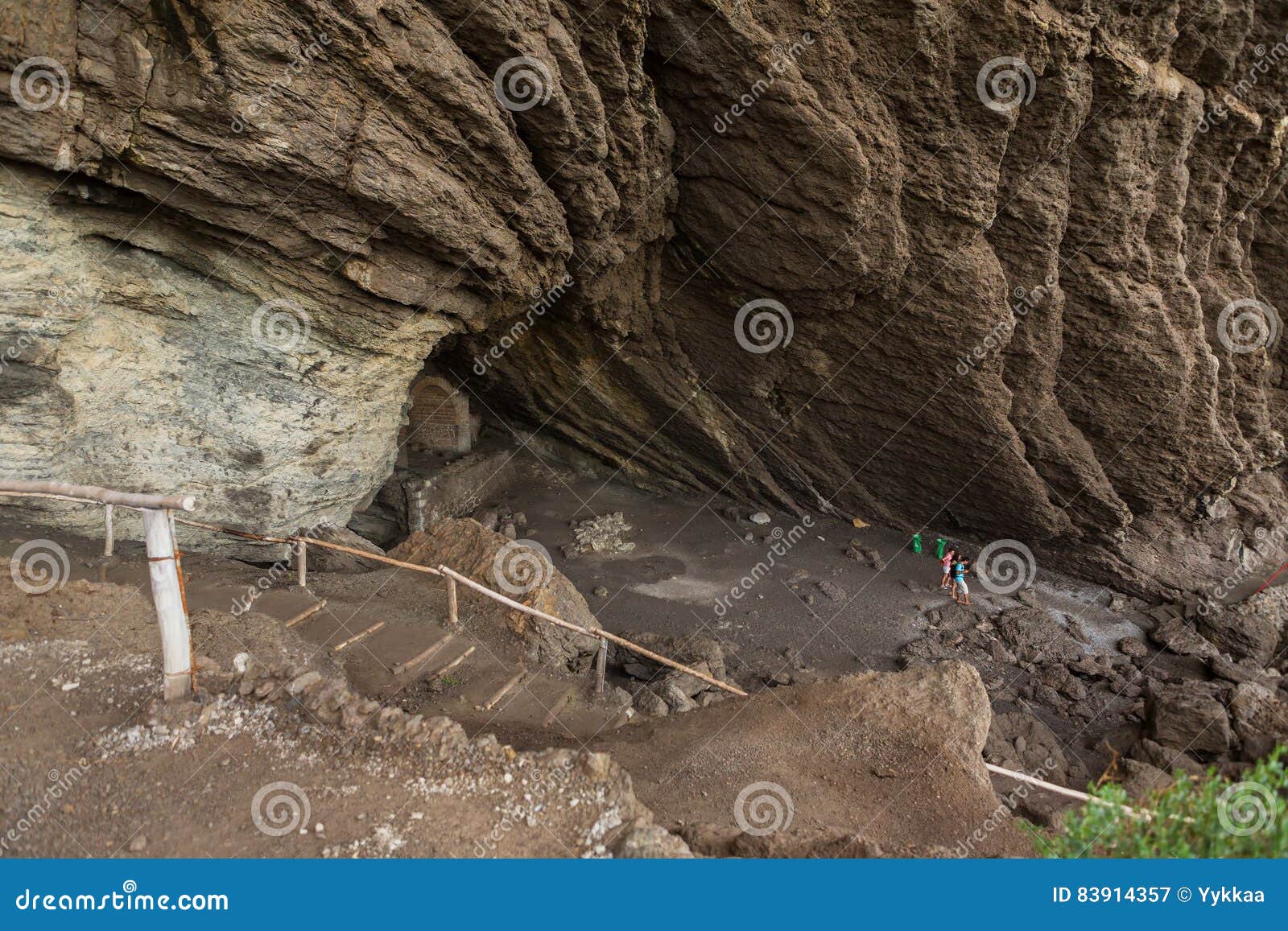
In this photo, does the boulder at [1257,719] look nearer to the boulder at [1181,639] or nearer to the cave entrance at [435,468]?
the boulder at [1181,639]

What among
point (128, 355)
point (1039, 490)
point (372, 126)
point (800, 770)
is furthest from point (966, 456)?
point (128, 355)

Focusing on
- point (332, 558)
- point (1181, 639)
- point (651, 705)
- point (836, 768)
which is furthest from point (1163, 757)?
point (332, 558)

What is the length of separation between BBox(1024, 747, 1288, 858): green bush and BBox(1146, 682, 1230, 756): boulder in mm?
6579

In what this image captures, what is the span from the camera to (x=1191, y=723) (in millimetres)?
9094

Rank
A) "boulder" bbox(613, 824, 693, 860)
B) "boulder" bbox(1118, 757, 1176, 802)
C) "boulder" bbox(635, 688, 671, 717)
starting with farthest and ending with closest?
"boulder" bbox(635, 688, 671, 717) → "boulder" bbox(1118, 757, 1176, 802) → "boulder" bbox(613, 824, 693, 860)

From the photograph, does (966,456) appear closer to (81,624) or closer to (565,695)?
(565,695)

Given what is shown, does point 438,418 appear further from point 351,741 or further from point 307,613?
point 351,741

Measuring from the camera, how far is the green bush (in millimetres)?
3410

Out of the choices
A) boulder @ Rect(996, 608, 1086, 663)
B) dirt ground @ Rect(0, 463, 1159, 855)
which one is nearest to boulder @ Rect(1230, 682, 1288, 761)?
boulder @ Rect(996, 608, 1086, 663)

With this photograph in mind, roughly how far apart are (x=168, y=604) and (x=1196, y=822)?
600cm

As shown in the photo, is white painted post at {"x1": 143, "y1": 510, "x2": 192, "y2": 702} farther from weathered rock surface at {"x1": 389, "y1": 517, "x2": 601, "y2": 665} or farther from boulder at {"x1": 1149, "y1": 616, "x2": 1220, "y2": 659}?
boulder at {"x1": 1149, "y1": 616, "x2": 1220, "y2": 659}

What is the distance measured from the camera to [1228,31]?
10.7 metres

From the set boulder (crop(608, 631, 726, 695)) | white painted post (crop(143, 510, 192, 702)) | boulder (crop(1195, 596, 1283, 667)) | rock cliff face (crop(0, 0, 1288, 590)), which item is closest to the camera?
white painted post (crop(143, 510, 192, 702))

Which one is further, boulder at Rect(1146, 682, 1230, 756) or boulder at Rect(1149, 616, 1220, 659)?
boulder at Rect(1149, 616, 1220, 659)
